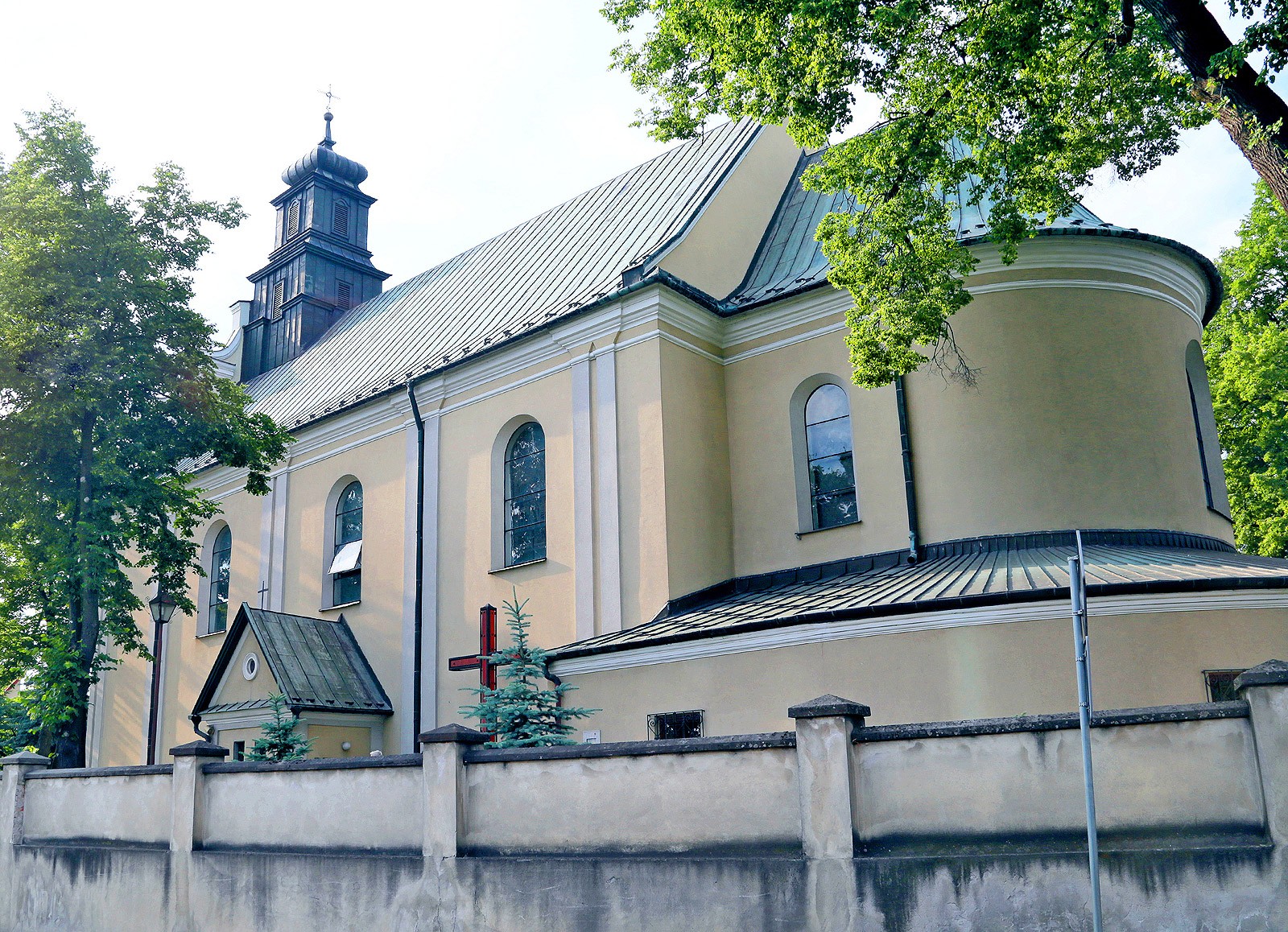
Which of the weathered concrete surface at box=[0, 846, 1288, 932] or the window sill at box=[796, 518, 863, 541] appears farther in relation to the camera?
the window sill at box=[796, 518, 863, 541]

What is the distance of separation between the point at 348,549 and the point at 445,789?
12178 millimetres

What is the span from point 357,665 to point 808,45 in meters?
13.2

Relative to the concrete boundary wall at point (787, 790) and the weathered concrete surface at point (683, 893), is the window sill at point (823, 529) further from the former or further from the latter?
the weathered concrete surface at point (683, 893)

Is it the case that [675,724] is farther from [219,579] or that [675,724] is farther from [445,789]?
[219,579]

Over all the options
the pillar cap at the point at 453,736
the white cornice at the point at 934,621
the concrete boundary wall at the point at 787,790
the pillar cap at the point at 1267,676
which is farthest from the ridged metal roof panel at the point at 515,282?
the pillar cap at the point at 1267,676

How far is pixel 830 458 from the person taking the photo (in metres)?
16.7

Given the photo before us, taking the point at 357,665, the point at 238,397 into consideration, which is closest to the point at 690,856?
the point at 357,665

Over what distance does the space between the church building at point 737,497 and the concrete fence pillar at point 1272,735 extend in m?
4.48

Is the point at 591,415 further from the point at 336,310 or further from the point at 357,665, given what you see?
the point at 336,310

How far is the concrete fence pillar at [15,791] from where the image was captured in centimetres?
1525

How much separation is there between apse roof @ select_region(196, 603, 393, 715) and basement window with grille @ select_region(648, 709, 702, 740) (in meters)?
6.93

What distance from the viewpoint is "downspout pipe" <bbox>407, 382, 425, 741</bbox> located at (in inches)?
752

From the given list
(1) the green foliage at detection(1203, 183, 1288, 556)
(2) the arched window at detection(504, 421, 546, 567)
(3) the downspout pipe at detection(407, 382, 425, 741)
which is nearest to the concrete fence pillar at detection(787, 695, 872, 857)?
(2) the arched window at detection(504, 421, 546, 567)

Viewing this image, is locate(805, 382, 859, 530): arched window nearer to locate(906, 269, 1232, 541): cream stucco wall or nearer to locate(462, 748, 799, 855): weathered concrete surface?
locate(906, 269, 1232, 541): cream stucco wall
